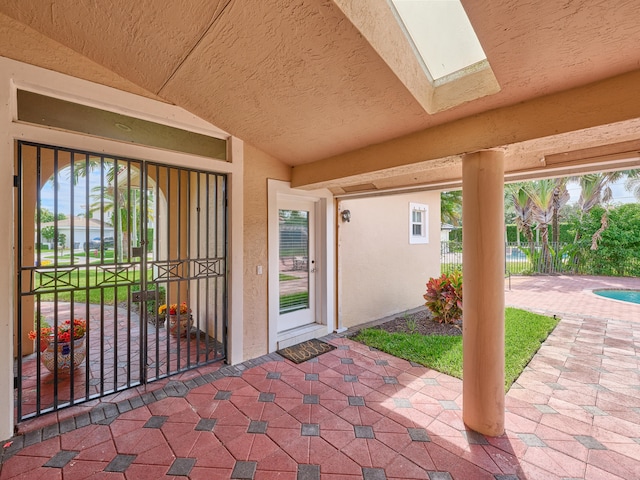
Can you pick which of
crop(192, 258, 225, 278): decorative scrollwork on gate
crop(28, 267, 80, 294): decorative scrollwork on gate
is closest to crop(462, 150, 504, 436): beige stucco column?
crop(192, 258, 225, 278): decorative scrollwork on gate

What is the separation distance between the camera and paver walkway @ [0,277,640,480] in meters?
2.18

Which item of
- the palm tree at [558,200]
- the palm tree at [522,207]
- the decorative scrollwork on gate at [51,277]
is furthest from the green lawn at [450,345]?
the palm tree at [558,200]

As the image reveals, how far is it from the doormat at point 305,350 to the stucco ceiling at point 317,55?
2879 mm

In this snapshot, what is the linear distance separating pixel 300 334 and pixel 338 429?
2.20 metres

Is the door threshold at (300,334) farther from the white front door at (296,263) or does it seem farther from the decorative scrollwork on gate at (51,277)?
the decorative scrollwork on gate at (51,277)

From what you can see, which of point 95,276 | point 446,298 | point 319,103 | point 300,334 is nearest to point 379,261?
point 446,298

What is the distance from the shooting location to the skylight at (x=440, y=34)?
207 centimetres

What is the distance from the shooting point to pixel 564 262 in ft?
43.1

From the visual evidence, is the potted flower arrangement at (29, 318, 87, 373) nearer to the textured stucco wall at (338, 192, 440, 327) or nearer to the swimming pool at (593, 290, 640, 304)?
the textured stucco wall at (338, 192, 440, 327)

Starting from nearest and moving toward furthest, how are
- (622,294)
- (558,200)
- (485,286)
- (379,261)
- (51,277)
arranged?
(485,286) → (51,277) → (379,261) → (622,294) → (558,200)

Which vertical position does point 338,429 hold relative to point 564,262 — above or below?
below

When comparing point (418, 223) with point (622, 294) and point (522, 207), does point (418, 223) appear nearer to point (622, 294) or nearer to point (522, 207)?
point (622, 294)

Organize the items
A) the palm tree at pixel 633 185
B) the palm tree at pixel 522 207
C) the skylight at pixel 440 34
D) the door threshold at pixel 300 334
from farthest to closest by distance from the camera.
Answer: the palm tree at pixel 522 207 → the palm tree at pixel 633 185 → the door threshold at pixel 300 334 → the skylight at pixel 440 34

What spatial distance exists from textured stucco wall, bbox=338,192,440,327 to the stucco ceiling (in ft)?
8.66
